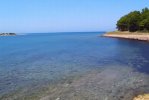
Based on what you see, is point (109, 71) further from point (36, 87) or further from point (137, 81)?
point (36, 87)

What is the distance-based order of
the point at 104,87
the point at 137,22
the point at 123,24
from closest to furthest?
the point at 104,87 → the point at 137,22 → the point at 123,24

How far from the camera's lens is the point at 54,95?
2434 cm

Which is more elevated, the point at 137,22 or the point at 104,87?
the point at 137,22

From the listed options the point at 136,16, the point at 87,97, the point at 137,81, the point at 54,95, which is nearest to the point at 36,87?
the point at 54,95

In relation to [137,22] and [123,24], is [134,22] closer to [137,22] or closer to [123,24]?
[137,22]

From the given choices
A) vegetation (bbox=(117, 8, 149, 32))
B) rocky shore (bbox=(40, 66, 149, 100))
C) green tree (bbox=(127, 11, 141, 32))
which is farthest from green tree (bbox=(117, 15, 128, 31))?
rocky shore (bbox=(40, 66, 149, 100))

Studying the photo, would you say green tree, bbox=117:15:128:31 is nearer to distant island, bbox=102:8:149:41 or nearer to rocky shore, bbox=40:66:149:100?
distant island, bbox=102:8:149:41

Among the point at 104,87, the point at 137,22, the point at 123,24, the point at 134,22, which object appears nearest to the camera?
the point at 104,87

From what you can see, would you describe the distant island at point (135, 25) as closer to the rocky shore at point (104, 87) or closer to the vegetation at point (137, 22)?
the vegetation at point (137, 22)

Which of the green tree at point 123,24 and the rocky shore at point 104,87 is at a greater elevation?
the green tree at point 123,24

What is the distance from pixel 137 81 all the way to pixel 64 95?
9.00 m

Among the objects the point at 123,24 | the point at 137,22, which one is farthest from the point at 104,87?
the point at 123,24

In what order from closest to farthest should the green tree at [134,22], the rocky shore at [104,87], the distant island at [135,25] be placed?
the rocky shore at [104,87] → the distant island at [135,25] → the green tree at [134,22]

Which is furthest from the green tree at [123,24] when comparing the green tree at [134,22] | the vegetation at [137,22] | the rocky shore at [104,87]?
the rocky shore at [104,87]
